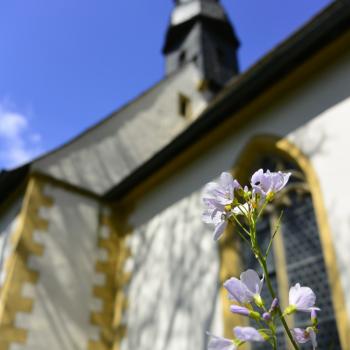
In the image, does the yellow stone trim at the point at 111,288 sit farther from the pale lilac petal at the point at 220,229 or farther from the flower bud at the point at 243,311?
the flower bud at the point at 243,311

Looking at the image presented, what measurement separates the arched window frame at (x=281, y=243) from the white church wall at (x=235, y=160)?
56mm

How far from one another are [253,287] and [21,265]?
5.01 meters

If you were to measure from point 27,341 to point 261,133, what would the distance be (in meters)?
3.49

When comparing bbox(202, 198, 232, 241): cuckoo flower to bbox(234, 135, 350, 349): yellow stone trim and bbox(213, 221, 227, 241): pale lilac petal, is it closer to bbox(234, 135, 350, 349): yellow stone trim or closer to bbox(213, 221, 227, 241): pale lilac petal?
bbox(213, 221, 227, 241): pale lilac petal

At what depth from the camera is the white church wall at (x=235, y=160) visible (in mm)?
4078

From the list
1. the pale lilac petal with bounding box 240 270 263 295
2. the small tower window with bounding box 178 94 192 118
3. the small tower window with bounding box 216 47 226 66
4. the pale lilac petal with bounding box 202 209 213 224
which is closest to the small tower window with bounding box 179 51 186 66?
the small tower window with bounding box 216 47 226 66

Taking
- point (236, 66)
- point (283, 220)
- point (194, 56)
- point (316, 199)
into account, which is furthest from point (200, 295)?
point (236, 66)

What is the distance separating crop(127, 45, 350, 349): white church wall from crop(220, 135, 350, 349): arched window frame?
0.06 m

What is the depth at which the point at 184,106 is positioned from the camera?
924cm

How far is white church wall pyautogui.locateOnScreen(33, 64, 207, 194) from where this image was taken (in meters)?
6.64

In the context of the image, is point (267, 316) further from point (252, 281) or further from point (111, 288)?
point (111, 288)

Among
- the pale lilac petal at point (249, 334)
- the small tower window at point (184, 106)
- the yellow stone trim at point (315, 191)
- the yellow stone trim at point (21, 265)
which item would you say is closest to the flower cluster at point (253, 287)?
the pale lilac petal at point (249, 334)

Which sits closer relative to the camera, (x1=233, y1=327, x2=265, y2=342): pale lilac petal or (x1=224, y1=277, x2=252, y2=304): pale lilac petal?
(x1=233, y1=327, x2=265, y2=342): pale lilac petal

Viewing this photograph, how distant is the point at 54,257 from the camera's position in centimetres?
576
